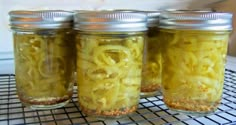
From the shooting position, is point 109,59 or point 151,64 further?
point 151,64

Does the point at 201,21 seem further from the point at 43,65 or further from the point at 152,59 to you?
the point at 43,65

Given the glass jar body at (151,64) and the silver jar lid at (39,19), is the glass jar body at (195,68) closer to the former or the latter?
the glass jar body at (151,64)

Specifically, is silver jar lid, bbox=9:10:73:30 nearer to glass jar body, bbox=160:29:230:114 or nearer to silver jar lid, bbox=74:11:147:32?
silver jar lid, bbox=74:11:147:32

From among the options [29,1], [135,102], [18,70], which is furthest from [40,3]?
[135,102]

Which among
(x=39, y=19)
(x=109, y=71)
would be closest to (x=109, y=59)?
(x=109, y=71)

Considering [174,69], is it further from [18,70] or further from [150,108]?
[18,70]

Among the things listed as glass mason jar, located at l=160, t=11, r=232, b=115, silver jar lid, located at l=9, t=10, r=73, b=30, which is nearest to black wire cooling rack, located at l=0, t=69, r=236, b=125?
glass mason jar, located at l=160, t=11, r=232, b=115
